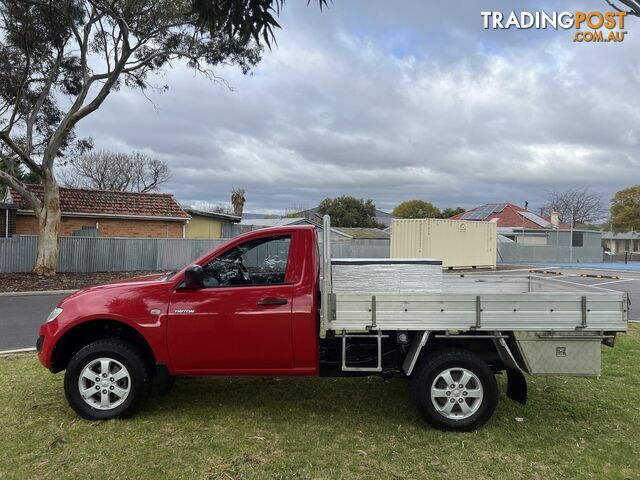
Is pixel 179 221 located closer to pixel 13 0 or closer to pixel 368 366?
pixel 13 0

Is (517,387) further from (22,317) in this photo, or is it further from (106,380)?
(22,317)

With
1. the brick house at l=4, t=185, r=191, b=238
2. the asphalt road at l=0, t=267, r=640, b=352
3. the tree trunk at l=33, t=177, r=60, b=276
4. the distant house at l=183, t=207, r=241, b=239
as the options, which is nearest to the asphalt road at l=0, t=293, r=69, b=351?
the asphalt road at l=0, t=267, r=640, b=352

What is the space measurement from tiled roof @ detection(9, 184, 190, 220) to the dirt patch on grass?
5.95 meters

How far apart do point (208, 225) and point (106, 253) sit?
10109 mm

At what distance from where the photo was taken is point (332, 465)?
12.4 feet

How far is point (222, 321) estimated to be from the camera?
4.40 meters

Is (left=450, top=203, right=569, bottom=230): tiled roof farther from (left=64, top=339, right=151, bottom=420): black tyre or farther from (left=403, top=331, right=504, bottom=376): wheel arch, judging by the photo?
(left=64, top=339, right=151, bottom=420): black tyre

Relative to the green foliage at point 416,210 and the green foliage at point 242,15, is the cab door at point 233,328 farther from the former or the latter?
the green foliage at point 416,210

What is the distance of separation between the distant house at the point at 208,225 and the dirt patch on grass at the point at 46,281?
1040cm

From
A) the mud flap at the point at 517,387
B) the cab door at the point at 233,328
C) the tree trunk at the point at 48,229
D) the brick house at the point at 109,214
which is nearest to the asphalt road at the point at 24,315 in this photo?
the tree trunk at the point at 48,229

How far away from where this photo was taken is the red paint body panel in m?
4.38

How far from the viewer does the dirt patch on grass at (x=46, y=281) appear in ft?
52.8

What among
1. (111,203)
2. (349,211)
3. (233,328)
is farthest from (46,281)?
(349,211)

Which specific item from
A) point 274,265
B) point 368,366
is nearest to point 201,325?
point 274,265
